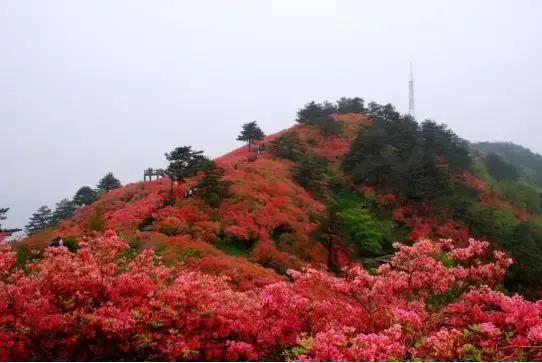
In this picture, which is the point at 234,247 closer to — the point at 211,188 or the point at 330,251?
the point at 211,188

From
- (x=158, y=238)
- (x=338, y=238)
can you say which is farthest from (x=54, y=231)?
(x=338, y=238)

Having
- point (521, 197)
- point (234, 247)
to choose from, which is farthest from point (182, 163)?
point (521, 197)

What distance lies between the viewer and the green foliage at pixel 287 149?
38.1 metres

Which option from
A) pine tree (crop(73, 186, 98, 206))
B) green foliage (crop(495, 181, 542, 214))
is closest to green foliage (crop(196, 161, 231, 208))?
pine tree (crop(73, 186, 98, 206))

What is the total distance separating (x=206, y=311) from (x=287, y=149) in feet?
99.1

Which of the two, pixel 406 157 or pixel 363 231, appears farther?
pixel 406 157

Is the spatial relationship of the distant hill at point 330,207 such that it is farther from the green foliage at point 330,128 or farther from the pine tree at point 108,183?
the pine tree at point 108,183

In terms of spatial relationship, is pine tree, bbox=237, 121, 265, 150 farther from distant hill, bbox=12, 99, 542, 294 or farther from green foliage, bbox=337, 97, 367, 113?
green foliage, bbox=337, 97, 367, 113

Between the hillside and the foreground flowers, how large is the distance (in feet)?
0.10

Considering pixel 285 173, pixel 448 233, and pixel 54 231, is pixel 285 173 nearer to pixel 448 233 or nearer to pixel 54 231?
pixel 448 233

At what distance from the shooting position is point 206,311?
8.37 metres

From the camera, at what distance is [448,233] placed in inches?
1273

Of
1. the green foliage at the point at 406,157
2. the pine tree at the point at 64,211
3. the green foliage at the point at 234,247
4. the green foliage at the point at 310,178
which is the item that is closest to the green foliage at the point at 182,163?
the green foliage at the point at 234,247

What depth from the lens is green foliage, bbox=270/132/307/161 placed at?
3812 centimetres
